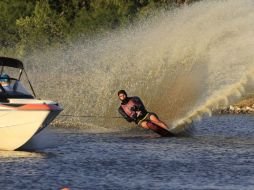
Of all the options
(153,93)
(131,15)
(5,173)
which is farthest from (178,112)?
(131,15)

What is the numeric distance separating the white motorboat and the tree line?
31059mm

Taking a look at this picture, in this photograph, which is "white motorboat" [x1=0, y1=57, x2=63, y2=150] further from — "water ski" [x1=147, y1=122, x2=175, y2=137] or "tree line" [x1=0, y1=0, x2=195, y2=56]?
"tree line" [x1=0, y1=0, x2=195, y2=56]

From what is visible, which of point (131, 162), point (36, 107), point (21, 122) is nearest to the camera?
point (131, 162)

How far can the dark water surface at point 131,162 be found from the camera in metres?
21.8

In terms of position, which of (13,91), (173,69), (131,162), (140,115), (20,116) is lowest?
(131,162)

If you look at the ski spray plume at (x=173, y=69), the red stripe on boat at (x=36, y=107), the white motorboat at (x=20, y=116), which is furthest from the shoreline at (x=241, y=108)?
the red stripe on boat at (x=36, y=107)

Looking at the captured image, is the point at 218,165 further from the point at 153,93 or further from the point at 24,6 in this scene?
the point at 24,6

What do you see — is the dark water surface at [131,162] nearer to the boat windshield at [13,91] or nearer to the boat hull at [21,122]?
the boat hull at [21,122]

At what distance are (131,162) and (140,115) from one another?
258 inches

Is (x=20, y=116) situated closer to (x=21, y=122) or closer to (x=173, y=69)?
(x=21, y=122)

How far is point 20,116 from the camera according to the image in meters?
25.9

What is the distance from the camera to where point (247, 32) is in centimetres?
3475

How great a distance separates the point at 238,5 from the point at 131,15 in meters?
27.4

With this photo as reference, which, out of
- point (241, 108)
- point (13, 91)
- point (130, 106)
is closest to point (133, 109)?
point (130, 106)
